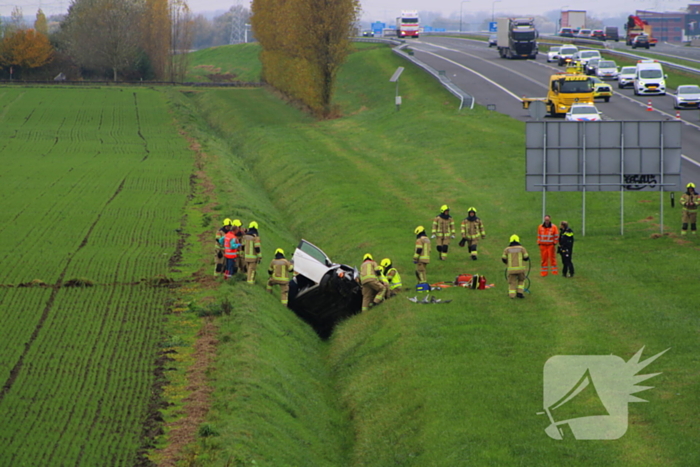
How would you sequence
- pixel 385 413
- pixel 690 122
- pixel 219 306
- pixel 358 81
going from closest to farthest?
pixel 385 413 → pixel 219 306 → pixel 690 122 → pixel 358 81

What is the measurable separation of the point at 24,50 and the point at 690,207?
96997mm

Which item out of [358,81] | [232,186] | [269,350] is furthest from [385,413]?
[358,81]

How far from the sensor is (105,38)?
107m

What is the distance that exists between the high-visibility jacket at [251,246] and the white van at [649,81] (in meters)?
47.0

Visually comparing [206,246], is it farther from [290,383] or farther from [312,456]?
[312,456]

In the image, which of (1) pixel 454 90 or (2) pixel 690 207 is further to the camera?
(1) pixel 454 90

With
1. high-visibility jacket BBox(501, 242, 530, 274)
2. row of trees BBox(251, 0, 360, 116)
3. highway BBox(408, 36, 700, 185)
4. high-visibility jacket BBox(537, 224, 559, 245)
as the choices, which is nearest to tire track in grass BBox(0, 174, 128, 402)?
high-visibility jacket BBox(501, 242, 530, 274)

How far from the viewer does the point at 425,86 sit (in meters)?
68.0

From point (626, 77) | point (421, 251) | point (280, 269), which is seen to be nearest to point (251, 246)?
point (280, 269)

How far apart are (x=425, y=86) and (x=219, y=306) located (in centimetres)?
4955

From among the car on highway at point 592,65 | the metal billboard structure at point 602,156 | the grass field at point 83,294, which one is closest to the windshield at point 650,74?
the car on highway at point 592,65

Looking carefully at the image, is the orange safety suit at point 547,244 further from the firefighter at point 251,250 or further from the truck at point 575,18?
the truck at point 575,18

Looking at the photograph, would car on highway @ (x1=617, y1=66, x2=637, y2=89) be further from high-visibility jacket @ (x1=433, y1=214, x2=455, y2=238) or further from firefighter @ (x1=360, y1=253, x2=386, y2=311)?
firefighter @ (x1=360, y1=253, x2=386, y2=311)

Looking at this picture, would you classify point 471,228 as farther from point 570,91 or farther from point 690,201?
point 570,91
